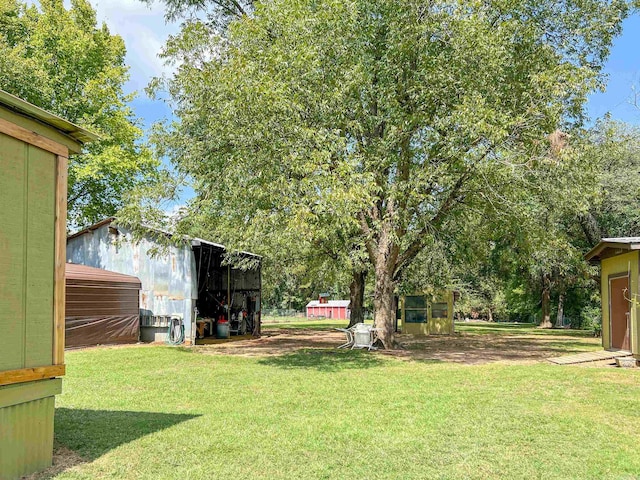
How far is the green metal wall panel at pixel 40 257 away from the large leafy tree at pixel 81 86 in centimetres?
1799

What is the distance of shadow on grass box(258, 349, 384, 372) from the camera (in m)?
10.9

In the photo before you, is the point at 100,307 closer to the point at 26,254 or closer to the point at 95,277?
the point at 95,277

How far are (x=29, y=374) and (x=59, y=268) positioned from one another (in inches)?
36.4

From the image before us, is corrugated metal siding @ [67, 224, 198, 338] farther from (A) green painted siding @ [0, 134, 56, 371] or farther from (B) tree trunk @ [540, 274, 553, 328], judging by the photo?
(B) tree trunk @ [540, 274, 553, 328]

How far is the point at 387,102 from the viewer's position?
1162cm

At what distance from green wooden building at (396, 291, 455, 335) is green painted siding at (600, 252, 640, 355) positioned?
8928 millimetres

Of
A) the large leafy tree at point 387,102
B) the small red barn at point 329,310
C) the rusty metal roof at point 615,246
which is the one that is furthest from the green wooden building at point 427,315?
the small red barn at point 329,310

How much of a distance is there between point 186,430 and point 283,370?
15.9 ft

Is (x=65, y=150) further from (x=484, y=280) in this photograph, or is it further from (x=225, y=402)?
(x=484, y=280)

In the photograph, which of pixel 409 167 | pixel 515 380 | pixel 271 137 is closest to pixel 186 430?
pixel 515 380

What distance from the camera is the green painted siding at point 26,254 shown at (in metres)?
4.12

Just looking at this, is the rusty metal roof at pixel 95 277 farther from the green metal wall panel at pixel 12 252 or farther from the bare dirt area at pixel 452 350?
the green metal wall panel at pixel 12 252

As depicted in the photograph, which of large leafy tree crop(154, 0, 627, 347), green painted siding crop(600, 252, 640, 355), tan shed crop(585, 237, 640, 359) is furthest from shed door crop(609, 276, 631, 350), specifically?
large leafy tree crop(154, 0, 627, 347)

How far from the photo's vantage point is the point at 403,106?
12.0m
